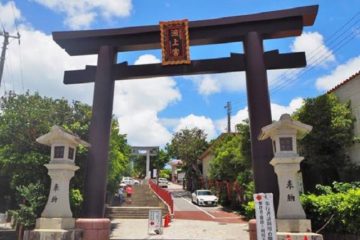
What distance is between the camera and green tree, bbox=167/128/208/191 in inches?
1729

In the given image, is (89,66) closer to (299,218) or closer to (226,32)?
(226,32)

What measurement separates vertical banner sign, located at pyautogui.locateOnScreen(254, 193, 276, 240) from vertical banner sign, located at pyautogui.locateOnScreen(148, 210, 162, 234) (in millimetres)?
9688

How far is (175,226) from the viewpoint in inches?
805

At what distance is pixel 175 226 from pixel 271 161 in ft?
37.8

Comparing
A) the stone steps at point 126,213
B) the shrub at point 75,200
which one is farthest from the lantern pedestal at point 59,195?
the stone steps at point 126,213

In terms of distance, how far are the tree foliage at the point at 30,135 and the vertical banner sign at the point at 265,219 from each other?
8.80 metres

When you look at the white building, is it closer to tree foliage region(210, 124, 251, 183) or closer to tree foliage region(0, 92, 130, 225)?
tree foliage region(210, 124, 251, 183)

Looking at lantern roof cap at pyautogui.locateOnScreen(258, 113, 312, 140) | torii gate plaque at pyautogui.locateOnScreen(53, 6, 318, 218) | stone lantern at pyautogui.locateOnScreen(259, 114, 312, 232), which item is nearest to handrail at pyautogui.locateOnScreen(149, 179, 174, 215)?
torii gate plaque at pyautogui.locateOnScreen(53, 6, 318, 218)

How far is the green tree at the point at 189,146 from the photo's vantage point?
144ft

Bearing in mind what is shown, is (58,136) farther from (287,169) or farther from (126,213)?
(126,213)

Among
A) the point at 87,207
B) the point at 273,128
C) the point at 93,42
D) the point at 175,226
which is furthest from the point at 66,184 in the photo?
the point at 175,226

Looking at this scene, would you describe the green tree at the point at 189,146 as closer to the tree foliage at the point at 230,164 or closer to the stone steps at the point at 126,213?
the tree foliage at the point at 230,164

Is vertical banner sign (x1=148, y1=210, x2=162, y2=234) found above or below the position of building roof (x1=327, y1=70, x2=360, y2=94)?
below

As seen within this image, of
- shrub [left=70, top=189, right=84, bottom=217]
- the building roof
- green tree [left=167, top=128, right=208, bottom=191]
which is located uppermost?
green tree [left=167, top=128, right=208, bottom=191]
